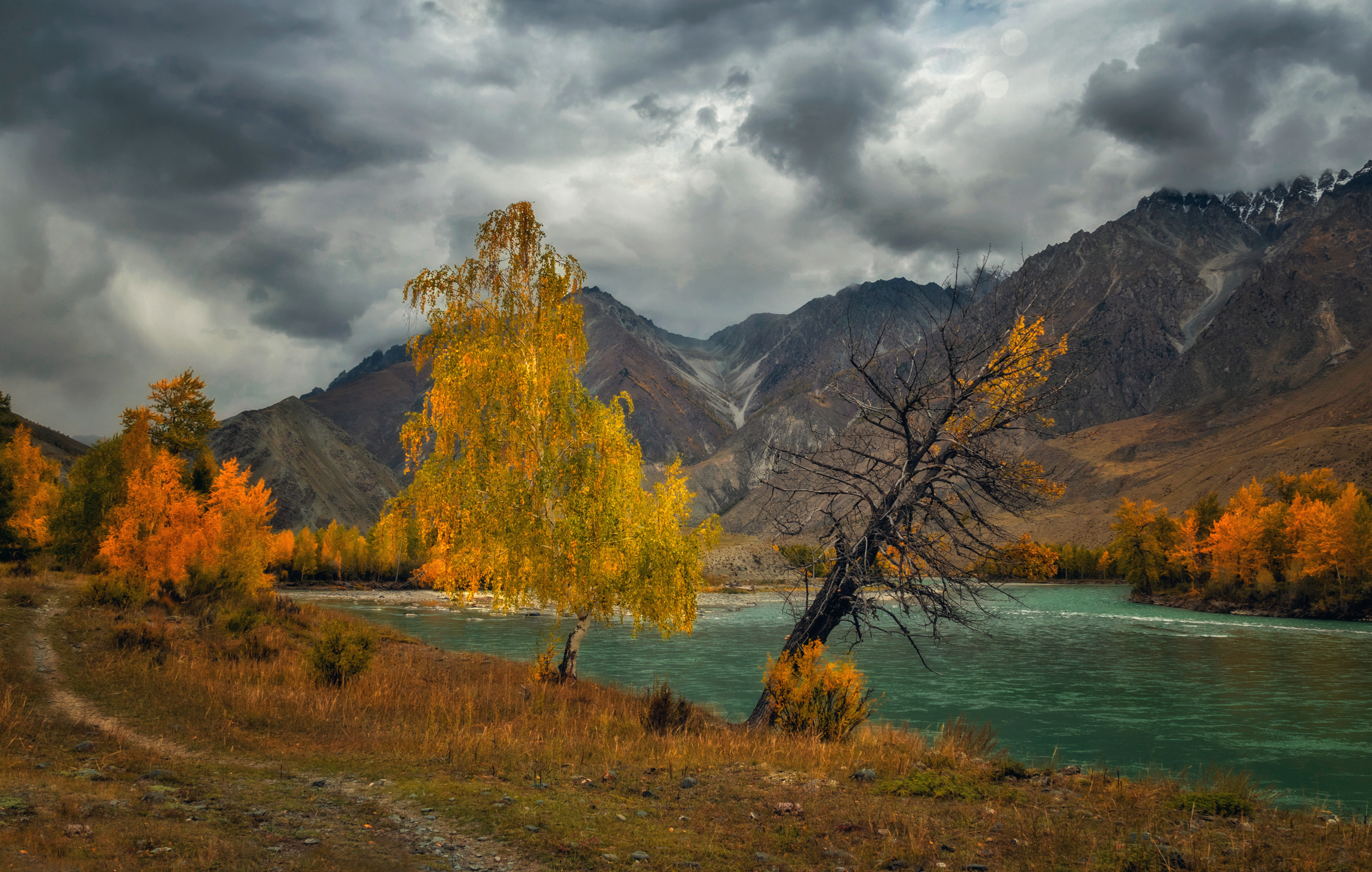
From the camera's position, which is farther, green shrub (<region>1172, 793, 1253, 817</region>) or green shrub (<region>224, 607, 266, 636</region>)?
green shrub (<region>224, 607, 266, 636</region>)

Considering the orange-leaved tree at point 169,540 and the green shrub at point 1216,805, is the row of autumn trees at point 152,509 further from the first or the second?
the green shrub at point 1216,805

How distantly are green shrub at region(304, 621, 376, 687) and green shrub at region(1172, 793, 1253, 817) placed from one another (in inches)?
678

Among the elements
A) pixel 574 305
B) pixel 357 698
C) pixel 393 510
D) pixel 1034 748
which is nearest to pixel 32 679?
pixel 357 698

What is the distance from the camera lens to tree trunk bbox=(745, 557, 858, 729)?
14.2m

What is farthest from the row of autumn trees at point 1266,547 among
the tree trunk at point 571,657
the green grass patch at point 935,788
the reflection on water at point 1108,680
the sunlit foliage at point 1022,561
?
the green grass patch at point 935,788

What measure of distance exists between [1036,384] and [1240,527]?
265 ft

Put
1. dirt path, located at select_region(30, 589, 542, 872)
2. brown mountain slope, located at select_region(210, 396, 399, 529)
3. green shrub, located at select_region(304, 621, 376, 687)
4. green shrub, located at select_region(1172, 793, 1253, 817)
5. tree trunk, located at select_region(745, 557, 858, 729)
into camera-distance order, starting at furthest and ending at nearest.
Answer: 1. brown mountain slope, located at select_region(210, 396, 399, 529)
2. green shrub, located at select_region(304, 621, 376, 687)
3. tree trunk, located at select_region(745, 557, 858, 729)
4. green shrub, located at select_region(1172, 793, 1253, 817)
5. dirt path, located at select_region(30, 589, 542, 872)

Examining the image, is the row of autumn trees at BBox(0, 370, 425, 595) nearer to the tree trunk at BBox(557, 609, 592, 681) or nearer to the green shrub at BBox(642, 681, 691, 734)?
the tree trunk at BBox(557, 609, 592, 681)

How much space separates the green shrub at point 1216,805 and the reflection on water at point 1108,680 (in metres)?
7.14

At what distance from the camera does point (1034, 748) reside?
2039 centimetres

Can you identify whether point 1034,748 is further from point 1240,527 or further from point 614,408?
point 1240,527

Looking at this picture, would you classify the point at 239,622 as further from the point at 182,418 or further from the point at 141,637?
the point at 182,418

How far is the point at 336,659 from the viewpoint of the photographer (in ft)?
58.2

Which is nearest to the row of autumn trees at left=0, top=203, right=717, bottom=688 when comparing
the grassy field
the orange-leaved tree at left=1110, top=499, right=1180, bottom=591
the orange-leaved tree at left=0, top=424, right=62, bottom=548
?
the grassy field
